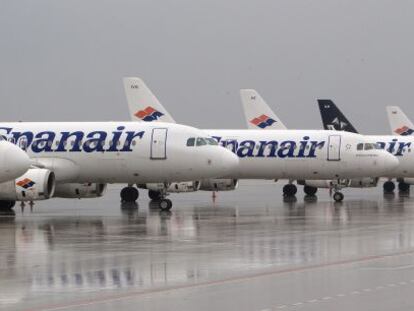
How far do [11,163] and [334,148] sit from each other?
26287mm

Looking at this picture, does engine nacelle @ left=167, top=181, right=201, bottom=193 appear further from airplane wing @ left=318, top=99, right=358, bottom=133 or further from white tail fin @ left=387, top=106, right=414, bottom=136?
white tail fin @ left=387, top=106, right=414, bottom=136

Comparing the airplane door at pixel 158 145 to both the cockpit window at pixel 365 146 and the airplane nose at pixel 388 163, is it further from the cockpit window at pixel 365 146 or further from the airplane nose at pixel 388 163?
the airplane nose at pixel 388 163

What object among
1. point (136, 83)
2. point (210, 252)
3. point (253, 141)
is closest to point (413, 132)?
point (136, 83)

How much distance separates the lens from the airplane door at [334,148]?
60.9 m

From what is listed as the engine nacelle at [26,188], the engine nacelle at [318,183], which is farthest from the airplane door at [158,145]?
the engine nacelle at [318,183]

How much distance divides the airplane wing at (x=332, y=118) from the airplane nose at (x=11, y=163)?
165 ft

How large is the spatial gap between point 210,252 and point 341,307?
991 centimetres

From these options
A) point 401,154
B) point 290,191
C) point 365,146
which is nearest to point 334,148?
point 365,146

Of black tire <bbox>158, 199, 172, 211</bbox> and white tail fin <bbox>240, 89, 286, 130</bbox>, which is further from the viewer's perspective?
white tail fin <bbox>240, 89, 286, 130</bbox>

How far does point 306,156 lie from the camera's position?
61.2m

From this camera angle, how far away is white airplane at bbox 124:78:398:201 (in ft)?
200

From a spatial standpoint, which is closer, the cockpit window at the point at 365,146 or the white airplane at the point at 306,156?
the white airplane at the point at 306,156

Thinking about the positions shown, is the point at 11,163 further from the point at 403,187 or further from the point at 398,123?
the point at 398,123

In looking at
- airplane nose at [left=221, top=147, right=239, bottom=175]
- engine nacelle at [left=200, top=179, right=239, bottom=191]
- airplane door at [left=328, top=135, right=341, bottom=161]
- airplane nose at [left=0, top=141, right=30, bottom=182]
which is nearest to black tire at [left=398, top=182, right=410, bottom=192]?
airplane door at [left=328, top=135, right=341, bottom=161]
